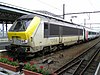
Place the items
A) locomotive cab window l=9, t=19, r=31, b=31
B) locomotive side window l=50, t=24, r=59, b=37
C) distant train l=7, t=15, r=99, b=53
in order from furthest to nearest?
locomotive side window l=50, t=24, r=59, b=37
locomotive cab window l=9, t=19, r=31, b=31
distant train l=7, t=15, r=99, b=53

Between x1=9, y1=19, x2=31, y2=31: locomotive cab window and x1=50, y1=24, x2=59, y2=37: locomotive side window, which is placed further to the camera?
x1=50, y1=24, x2=59, y2=37: locomotive side window

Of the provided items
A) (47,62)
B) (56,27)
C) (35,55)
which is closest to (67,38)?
(56,27)

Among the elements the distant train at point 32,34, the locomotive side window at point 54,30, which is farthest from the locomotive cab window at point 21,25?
the locomotive side window at point 54,30

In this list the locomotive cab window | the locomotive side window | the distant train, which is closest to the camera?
the distant train

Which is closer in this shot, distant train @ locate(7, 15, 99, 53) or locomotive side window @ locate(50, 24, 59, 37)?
distant train @ locate(7, 15, 99, 53)

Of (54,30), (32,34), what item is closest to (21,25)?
(32,34)

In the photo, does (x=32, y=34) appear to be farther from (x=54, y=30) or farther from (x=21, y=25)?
(x=54, y=30)

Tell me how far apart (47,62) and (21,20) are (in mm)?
3501

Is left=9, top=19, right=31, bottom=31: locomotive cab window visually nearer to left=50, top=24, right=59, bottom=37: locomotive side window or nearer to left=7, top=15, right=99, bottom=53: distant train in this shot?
left=7, top=15, right=99, bottom=53: distant train

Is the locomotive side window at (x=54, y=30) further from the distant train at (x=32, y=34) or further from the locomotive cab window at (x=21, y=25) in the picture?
the locomotive cab window at (x=21, y=25)

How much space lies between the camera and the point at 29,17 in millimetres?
10680

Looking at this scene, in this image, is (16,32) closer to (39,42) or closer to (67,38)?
(39,42)

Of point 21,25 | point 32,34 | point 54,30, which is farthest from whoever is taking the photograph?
point 54,30

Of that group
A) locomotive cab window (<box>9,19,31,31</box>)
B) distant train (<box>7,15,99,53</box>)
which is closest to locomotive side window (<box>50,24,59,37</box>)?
distant train (<box>7,15,99,53</box>)
